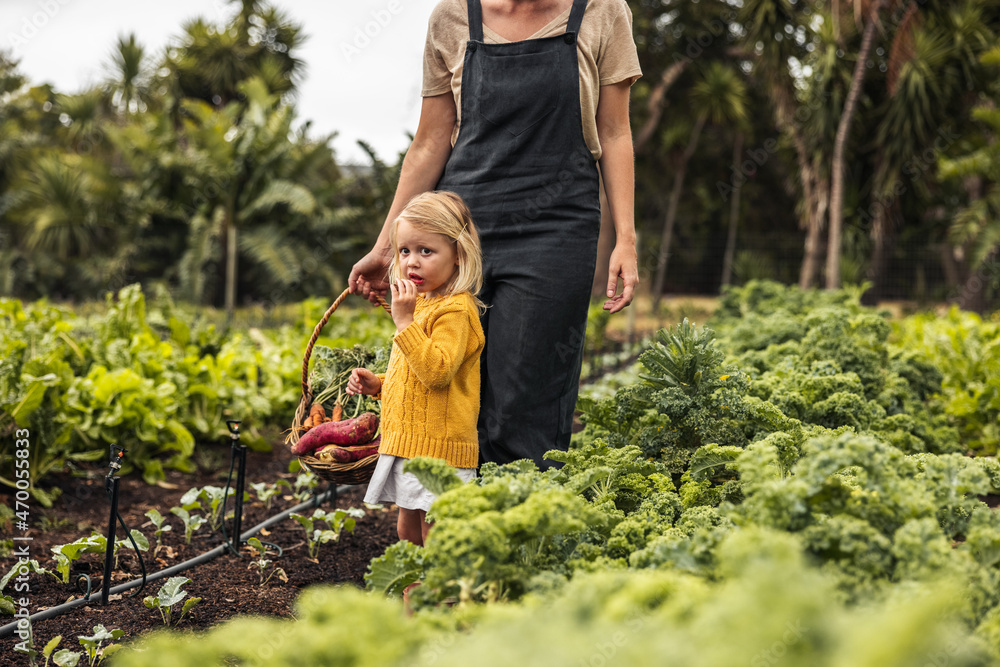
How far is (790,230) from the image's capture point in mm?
23219

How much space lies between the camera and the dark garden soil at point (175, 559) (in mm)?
2297

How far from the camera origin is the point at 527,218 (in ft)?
7.68

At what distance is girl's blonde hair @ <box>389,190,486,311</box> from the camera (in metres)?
2.17

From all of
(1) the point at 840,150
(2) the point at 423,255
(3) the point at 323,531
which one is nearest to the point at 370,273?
(2) the point at 423,255

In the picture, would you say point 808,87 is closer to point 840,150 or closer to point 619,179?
point 840,150

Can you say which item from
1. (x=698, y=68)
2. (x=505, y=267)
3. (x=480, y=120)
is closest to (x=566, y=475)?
(x=505, y=267)

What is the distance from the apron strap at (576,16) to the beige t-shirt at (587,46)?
19 mm

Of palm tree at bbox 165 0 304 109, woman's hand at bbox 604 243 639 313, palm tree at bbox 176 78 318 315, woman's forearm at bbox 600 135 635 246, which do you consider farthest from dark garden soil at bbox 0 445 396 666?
palm tree at bbox 165 0 304 109

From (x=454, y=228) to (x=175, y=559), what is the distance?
66.9 inches

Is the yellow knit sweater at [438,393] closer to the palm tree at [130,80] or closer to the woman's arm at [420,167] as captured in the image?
the woman's arm at [420,167]

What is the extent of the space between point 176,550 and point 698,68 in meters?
16.9

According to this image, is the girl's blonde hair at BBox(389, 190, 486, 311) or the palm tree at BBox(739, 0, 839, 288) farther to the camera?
the palm tree at BBox(739, 0, 839, 288)

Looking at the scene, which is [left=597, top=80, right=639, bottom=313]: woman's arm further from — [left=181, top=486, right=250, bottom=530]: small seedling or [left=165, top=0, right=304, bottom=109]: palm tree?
[left=165, top=0, right=304, bottom=109]: palm tree

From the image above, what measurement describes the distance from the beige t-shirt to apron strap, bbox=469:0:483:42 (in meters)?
0.02
